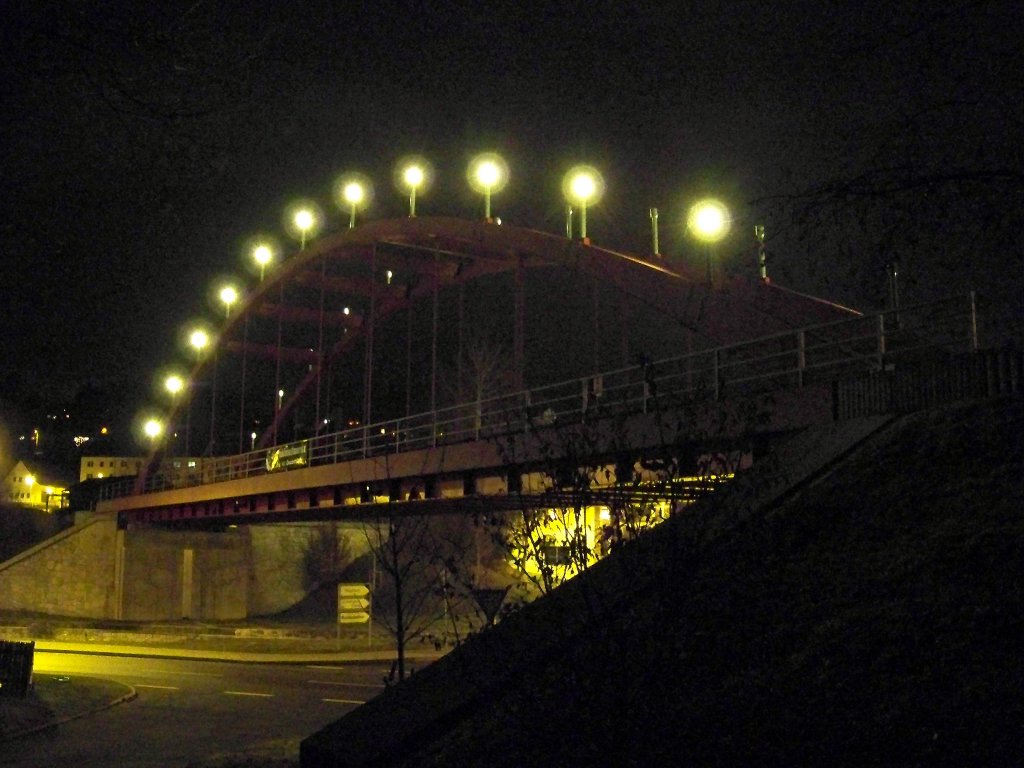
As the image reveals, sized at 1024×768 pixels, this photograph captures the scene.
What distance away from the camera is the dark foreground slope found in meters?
5.46

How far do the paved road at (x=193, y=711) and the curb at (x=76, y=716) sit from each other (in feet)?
0.44

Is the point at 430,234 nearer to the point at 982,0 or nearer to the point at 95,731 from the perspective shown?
the point at 95,731

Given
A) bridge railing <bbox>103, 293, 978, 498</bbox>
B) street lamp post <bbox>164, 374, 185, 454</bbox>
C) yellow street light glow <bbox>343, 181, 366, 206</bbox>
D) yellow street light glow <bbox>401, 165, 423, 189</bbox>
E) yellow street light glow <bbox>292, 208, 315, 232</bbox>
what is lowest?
bridge railing <bbox>103, 293, 978, 498</bbox>

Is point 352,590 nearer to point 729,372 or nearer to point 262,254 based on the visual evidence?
point 729,372

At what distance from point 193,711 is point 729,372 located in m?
10.7

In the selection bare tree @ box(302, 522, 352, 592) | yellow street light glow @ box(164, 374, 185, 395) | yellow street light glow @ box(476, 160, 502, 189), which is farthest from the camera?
yellow street light glow @ box(164, 374, 185, 395)

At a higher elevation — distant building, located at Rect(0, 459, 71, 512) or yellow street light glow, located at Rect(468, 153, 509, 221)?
yellow street light glow, located at Rect(468, 153, 509, 221)

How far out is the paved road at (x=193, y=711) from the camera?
13.8 m

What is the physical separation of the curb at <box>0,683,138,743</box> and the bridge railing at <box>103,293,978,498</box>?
6289mm

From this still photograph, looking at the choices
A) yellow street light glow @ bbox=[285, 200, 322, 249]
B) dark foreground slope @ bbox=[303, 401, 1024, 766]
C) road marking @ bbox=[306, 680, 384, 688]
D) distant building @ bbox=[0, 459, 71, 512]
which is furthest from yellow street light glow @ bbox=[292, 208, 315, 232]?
distant building @ bbox=[0, 459, 71, 512]

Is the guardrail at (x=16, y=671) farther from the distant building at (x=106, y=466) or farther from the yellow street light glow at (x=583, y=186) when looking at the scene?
the distant building at (x=106, y=466)

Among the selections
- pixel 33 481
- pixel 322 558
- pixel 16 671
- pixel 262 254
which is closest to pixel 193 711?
pixel 16 671

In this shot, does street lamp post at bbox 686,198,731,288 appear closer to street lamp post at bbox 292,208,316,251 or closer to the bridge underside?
the bridge underside

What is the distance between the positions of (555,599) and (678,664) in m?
0.82
